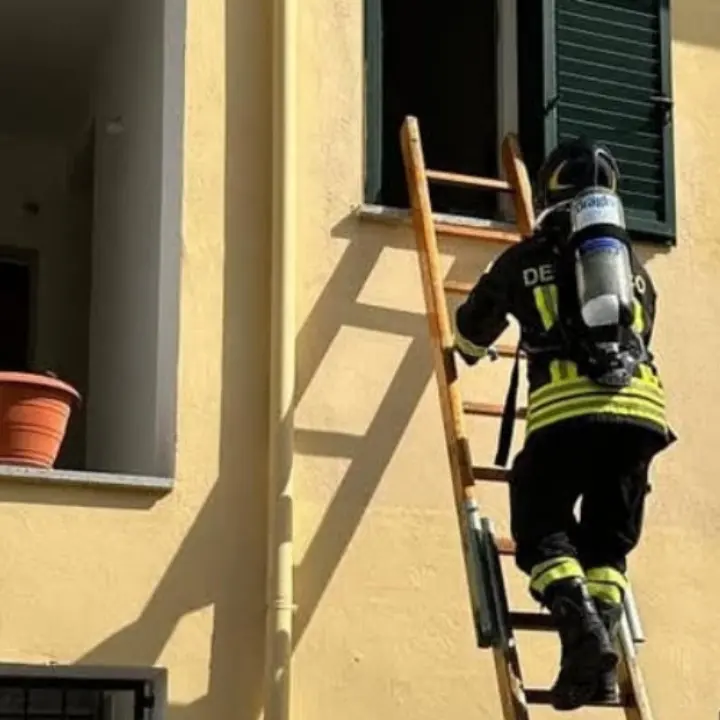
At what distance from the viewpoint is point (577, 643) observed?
5.34 m

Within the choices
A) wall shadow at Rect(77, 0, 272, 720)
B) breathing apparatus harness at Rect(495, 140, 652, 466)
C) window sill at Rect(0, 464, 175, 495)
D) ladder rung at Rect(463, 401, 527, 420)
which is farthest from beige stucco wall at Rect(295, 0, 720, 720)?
breathing apparatus harness at Rect(495, 140, 652, 466)

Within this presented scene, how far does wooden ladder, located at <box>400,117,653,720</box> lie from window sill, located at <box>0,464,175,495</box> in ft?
3.14

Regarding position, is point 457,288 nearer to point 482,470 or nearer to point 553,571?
point 482,470

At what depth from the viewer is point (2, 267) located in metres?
9.46

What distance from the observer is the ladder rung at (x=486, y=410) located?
6.52 meters

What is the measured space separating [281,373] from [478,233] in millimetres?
913

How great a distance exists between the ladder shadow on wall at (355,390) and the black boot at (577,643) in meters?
1.24

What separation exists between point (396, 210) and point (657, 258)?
1032 millimetres

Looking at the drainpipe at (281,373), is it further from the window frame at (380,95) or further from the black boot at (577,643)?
the black boot at (577,643)

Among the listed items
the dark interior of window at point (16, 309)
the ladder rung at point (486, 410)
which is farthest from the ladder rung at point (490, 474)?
the dark interior of window at point (16, 309)

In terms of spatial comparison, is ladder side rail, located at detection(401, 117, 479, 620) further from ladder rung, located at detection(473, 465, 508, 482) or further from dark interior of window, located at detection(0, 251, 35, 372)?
dark interior of window, located at detection(0, 251, 35, 372)

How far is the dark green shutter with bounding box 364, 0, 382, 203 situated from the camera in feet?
23.2

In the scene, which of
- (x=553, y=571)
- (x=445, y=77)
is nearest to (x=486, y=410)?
(x=553, y=571)

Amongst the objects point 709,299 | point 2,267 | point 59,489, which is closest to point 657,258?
point 709,299
